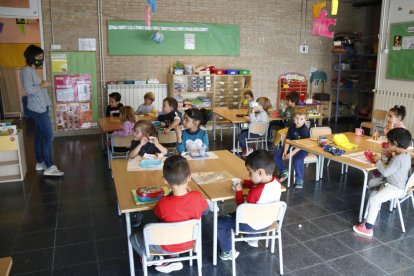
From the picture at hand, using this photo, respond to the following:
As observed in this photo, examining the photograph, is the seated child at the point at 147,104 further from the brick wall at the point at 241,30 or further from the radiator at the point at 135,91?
the brick wall at the point at 241,30

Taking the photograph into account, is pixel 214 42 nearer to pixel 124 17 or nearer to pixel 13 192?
pixel 124 17

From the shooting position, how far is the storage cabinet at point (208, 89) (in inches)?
338

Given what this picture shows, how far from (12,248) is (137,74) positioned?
565 cm

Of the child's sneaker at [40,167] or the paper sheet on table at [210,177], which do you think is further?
the child's sneaker at [40,167]

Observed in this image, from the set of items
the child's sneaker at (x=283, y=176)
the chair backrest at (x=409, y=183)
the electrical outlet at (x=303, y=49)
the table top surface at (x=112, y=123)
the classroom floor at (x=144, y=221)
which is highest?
the electrical outlet at (x=303, y=49)

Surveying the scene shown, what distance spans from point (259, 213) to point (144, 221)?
1700 mm

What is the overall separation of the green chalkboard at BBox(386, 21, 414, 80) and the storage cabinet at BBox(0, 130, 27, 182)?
24.6 ft

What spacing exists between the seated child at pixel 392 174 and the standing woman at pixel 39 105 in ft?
14.0

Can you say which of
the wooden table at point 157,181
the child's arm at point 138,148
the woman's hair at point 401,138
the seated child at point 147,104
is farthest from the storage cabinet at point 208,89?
the woman's hair at point 401,138

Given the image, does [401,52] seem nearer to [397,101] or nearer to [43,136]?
[397,101]

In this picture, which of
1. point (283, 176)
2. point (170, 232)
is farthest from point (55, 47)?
point (170, 232)

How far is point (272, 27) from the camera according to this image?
9.48 meters

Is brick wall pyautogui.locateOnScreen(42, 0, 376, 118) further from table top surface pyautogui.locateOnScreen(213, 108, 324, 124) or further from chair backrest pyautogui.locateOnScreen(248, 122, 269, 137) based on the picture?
chair backrest pyautogui.locateOnScreen(248, 122, 269, 137)

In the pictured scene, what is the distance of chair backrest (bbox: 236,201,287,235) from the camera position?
2594mm
